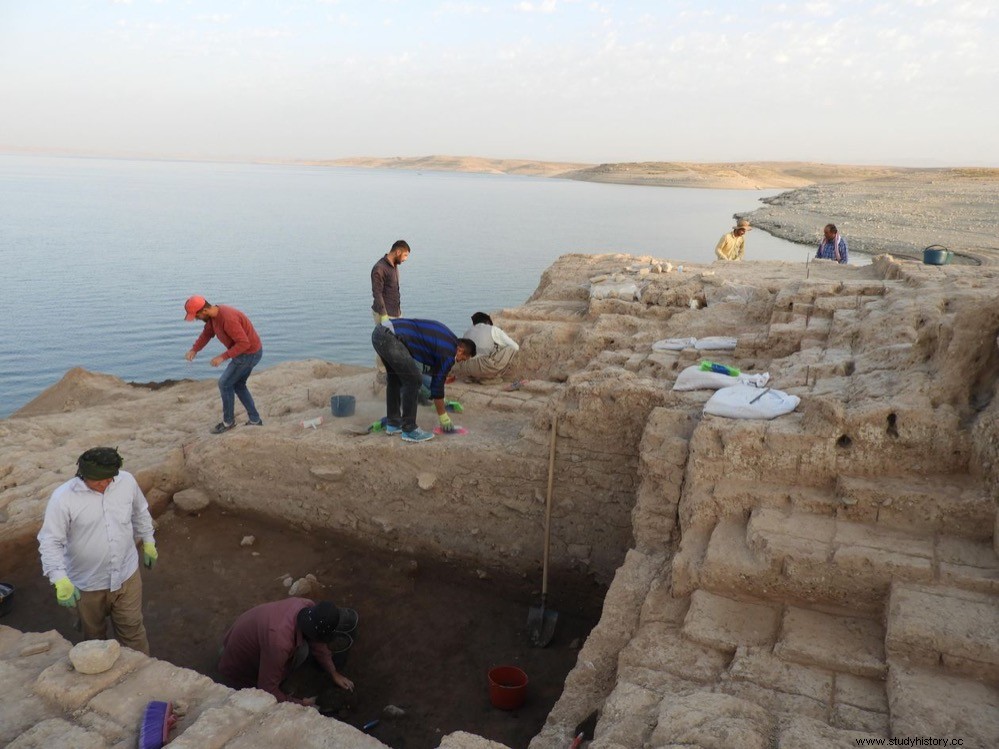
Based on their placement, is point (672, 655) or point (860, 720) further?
point (672, 655)

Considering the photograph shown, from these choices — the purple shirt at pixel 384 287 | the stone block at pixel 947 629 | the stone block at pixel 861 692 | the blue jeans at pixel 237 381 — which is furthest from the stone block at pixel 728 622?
the blue jeans at pixel 237 381

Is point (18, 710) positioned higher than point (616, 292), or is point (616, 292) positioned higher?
point (616, 292)

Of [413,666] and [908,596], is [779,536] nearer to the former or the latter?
[908,596]

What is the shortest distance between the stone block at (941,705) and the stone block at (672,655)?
32.4 inches

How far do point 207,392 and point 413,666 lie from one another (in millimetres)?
6646

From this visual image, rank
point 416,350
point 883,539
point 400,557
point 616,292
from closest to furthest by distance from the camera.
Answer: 1. point 883,539
2. point 416,350
3. point 400,557
4. point 616,292

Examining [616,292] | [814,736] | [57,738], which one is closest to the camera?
[814,736]

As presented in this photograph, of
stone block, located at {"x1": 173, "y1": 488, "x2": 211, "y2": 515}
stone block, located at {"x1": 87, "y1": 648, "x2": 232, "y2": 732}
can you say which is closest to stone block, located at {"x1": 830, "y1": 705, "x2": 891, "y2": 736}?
stone block, located at {"x1": 87, "y1": 648, "x2": 232, "y2": 732}

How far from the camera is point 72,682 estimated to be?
143 inches

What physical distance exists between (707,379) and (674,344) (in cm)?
149

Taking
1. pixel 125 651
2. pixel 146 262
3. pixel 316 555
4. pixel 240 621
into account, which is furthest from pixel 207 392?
pixel 146 262

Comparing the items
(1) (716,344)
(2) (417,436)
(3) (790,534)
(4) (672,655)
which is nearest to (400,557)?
(2) (417,436)

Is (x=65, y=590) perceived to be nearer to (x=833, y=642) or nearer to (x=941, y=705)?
(x=833, y=642)

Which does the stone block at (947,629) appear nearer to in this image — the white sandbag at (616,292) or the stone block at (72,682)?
the stone block at (72,682)
